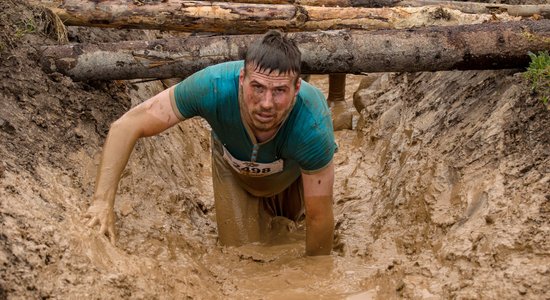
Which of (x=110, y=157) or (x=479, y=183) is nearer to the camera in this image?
(x=110, y=157)

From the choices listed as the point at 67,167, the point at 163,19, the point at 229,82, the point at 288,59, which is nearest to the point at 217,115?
the point at 229,82

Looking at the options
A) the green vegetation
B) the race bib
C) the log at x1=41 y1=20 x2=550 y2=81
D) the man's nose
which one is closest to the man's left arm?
the race bib

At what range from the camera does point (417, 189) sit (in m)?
5.39

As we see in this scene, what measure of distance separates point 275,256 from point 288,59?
1692mm

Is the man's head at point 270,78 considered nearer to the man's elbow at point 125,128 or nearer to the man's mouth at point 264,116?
the man's mouth at point 264,116

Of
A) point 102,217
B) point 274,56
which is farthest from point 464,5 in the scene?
point 102,217

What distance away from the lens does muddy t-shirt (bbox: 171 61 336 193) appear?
4363 millimetres

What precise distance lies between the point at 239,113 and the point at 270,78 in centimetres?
48

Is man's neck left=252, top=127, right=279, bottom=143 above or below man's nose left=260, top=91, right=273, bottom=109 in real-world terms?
below

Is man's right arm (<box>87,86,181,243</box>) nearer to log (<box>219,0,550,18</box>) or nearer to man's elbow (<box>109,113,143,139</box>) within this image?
man's elbow (<box>109,113,143,139</box>)

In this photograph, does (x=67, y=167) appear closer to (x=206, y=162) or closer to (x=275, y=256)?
(x=275, y=256)

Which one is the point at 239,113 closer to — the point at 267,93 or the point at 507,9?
the point at 267,93

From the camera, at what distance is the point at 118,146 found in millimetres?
4270

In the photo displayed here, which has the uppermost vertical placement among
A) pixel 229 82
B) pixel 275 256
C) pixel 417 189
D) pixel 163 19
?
pixel 163 19
